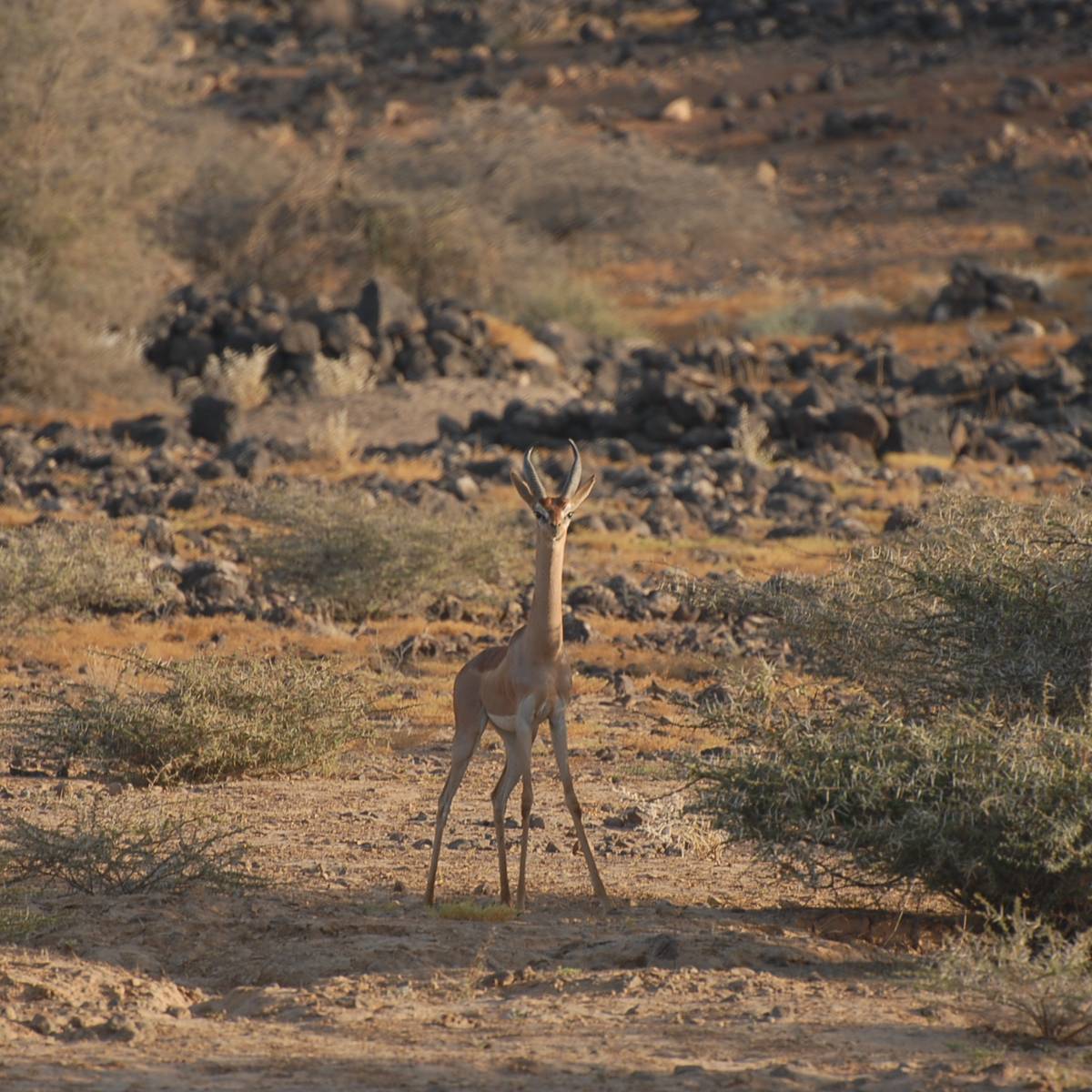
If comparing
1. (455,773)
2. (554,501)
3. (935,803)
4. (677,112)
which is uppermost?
(677,112)

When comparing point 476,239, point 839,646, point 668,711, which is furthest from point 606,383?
point 839,646

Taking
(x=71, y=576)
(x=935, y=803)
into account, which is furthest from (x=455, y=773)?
(x=71, y=576)

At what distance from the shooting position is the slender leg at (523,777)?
20.2ft

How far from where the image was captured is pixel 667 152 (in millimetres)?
41188

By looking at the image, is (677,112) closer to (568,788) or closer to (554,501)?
(554,501)

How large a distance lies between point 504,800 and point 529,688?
619mm

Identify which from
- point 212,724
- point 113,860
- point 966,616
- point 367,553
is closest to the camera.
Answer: point 113,860

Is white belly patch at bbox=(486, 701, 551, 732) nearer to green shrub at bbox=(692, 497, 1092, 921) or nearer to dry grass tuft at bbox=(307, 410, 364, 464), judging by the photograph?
green shrub at bbox=(692, 497, 1092, 921)

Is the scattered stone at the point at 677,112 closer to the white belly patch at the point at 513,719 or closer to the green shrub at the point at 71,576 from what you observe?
the green shrub at the point at 71,576

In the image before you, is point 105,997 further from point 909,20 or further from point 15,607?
point 909,20

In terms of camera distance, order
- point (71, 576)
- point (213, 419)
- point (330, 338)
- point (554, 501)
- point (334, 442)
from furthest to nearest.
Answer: point (330, 338), point (213, 419), point (334, 442), point (71, 576), point (554, 501)

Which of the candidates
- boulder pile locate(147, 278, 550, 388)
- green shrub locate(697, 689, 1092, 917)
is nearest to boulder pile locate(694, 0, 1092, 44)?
boulder pile locate(147, 278, 550, 388)

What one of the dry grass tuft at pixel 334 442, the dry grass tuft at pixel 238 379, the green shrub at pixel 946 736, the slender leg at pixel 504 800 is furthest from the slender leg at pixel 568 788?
the dry grass tuft at pixel 238 379

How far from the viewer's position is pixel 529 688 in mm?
6145
